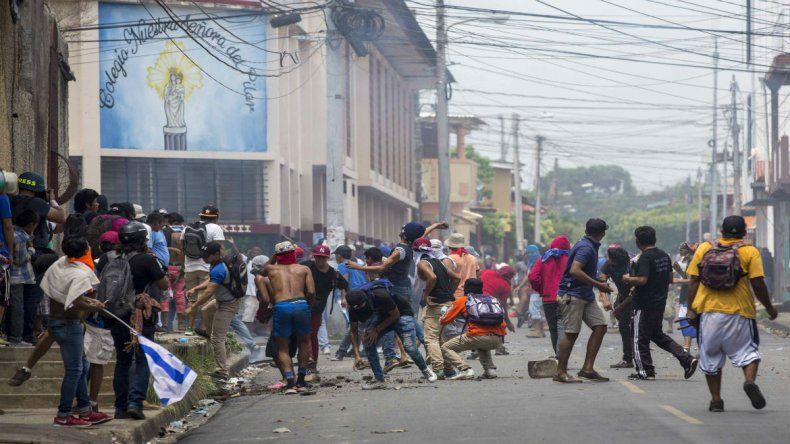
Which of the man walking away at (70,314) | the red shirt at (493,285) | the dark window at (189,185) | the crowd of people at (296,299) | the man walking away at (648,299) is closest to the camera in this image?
the man walking away at (70,314)

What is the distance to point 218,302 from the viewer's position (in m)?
16.6

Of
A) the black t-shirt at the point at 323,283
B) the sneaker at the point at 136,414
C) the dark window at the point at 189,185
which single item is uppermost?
the dark window at the point at 189,185

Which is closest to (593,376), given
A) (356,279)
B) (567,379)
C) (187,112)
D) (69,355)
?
(567,379)

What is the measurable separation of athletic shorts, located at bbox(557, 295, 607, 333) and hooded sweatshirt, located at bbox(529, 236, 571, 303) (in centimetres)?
182

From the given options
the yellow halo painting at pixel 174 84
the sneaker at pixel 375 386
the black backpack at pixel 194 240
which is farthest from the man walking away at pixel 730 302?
the yellow halo painting at pixel 174 84

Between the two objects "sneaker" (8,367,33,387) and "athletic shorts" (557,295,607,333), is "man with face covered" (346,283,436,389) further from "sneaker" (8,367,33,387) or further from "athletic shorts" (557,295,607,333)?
"sneaker" (8,367,33,387)

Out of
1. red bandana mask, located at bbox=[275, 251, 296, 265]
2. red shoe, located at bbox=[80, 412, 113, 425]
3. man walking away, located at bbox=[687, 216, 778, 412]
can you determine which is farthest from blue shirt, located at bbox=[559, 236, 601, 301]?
red shoe, located at bbox=[80, 412, 113, 425]

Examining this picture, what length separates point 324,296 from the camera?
17578 millimetres

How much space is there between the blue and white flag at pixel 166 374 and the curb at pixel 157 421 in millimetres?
346

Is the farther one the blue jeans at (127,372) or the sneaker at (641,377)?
the sneaker at (641,377)

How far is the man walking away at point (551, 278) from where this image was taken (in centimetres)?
1708

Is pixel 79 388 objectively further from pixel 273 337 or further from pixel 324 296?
pixel 324 296

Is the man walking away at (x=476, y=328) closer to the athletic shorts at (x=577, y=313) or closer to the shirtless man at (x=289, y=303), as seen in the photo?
the athletic shorts at (x=577, y=313)

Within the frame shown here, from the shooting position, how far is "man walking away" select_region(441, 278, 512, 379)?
52.1ft
